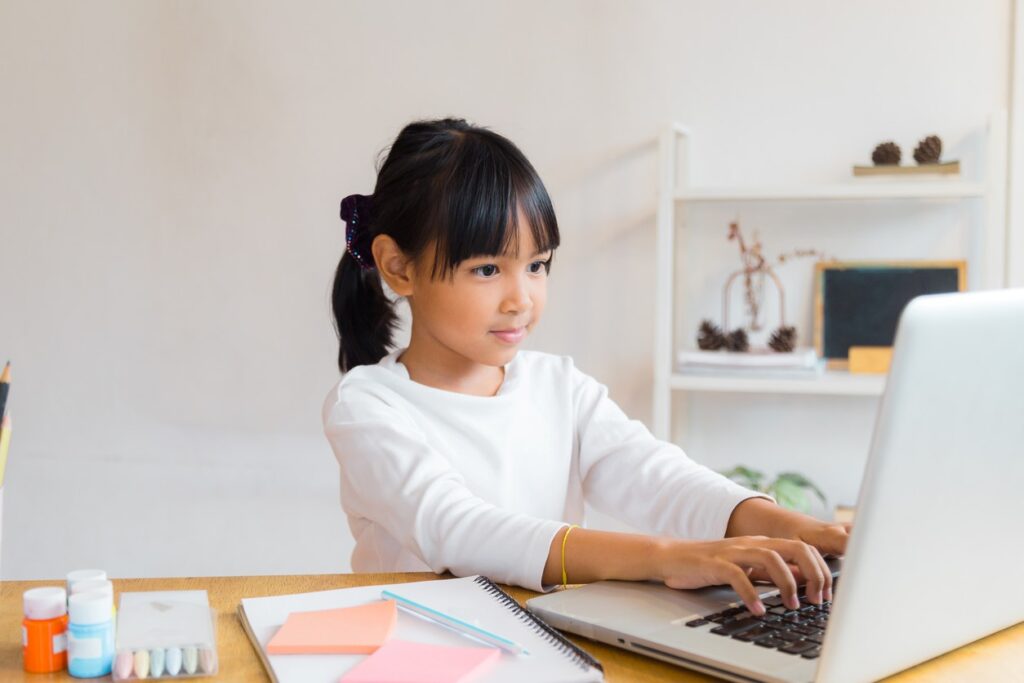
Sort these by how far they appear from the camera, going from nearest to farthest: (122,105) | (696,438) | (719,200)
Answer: (719,200) < (696,438) < (122,105)

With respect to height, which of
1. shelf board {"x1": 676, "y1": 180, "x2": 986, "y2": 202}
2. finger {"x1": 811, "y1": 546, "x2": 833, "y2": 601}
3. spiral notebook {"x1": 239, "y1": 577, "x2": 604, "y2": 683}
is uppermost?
shelf board {"x1": 676, "y1": 180, "x2": 986, "y2": 202}

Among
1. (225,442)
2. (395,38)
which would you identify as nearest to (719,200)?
(395,38)

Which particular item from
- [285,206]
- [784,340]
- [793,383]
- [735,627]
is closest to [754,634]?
[735,627]

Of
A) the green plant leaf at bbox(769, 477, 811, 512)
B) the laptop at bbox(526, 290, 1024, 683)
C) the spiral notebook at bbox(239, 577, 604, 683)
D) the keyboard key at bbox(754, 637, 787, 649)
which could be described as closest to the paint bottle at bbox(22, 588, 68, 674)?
the spiral notebook at bbox(239, 577, 604, 683)

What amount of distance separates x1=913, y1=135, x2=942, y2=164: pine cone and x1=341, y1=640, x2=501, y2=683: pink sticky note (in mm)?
1816

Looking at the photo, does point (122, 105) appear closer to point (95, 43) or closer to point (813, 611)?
point (95, 43)

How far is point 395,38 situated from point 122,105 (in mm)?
732

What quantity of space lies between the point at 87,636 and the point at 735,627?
0.43m

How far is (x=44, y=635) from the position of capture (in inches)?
27.4

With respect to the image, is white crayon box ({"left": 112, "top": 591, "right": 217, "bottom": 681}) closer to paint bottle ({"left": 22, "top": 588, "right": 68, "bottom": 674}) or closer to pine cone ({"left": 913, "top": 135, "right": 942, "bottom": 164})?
paint bottle ({"left": 22, "top": 588, "right": 68, "bottom": 674})

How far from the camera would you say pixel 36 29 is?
2.79m

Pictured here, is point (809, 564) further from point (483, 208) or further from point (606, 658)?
point (483, 208)

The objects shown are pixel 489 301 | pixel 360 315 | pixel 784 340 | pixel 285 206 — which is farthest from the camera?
pixel 285 206

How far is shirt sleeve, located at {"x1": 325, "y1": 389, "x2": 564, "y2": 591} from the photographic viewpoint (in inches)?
37.0
